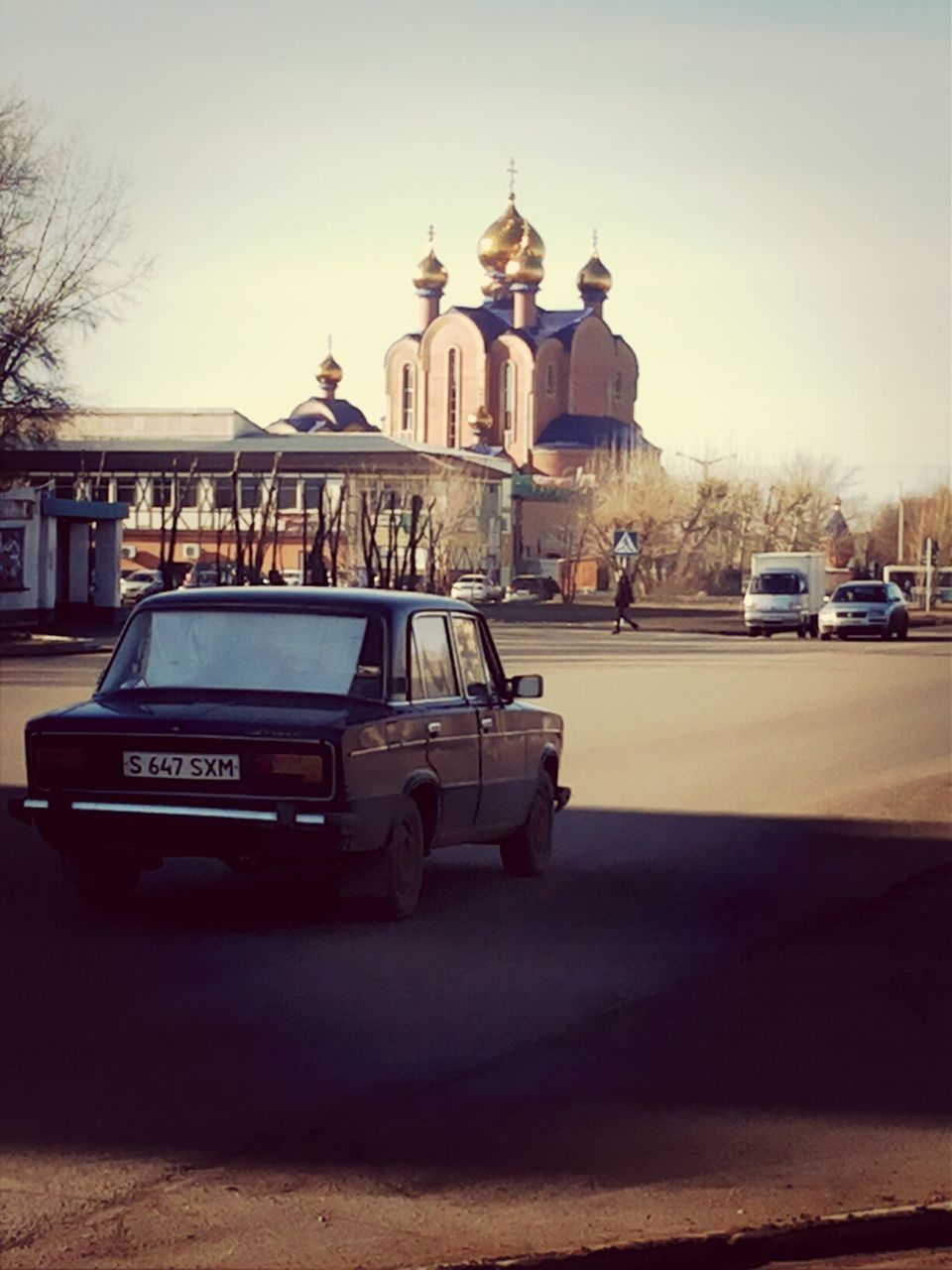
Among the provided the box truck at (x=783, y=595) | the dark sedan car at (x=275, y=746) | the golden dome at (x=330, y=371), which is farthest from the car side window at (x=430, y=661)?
the golden dome at (x=330, y=371)

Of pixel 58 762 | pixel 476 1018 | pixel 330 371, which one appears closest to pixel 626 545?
pixel 58 762

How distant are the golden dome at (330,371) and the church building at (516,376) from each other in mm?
15377

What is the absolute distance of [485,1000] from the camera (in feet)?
29.0

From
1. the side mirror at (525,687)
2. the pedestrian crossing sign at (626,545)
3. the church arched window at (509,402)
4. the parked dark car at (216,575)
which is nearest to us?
the side mirror at (525,687)

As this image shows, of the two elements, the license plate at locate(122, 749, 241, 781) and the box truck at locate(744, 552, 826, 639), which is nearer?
the license plate at locate(122, 749, 241, 781)

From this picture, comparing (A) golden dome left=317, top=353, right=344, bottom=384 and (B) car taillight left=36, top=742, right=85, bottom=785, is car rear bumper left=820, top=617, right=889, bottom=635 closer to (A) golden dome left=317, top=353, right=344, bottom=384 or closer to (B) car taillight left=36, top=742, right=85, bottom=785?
(B) car taillight left=36, top=742, right=85, bottom=785

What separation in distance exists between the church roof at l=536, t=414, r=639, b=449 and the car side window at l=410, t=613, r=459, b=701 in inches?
4967

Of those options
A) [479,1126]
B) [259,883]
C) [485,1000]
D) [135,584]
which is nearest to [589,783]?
[259,883]

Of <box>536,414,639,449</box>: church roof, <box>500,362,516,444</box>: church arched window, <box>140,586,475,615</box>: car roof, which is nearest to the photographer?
<box>140,586,475,615</box>: car roof

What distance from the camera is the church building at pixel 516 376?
13975 centimetres

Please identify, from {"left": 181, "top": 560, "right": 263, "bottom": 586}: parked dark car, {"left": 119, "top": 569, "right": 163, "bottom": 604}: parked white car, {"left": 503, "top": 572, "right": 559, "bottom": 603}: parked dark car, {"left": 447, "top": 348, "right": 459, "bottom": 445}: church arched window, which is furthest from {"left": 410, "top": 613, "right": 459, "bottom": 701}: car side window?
{"left": 447, "top": 348, "right": 459, "bottom": 445}: church arched window

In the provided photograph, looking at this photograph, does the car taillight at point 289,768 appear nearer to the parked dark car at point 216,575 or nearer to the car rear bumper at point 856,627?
the car rear bumper at point 856,627

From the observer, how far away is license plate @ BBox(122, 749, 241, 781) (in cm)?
1036

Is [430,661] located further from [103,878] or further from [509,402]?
[509,402]
